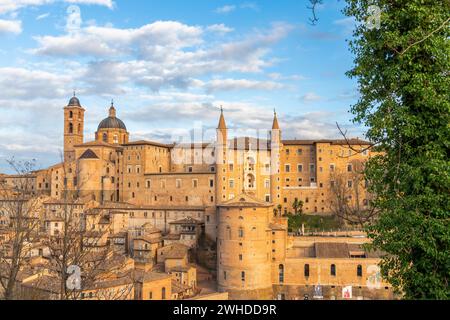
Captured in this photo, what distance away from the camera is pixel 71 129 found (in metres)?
73.6

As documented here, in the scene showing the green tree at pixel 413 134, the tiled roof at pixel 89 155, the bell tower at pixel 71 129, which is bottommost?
the green tree at pixel 413 134

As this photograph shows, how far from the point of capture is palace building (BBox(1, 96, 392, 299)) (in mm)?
39281

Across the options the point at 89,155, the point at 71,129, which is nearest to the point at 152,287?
the point at 89,155

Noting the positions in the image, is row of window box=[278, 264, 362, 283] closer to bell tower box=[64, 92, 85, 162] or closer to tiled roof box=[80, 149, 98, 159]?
tiled roof box=[80, 149, 98, 159]

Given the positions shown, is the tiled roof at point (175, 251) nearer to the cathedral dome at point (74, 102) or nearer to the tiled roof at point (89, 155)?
the tiled roof at point (89, 155)

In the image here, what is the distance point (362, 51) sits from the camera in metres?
11.5

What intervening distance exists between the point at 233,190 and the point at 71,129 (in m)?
33.0

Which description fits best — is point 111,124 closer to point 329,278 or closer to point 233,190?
point 233,190

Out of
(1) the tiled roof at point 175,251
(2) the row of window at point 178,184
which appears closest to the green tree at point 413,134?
(1) the tiled roof at point 175,251

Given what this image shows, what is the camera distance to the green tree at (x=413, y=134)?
998 cm

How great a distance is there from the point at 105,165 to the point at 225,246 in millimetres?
31154

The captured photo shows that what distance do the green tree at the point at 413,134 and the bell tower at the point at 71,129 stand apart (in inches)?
2685

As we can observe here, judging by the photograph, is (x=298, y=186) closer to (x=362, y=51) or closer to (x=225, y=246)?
(x=225, y=246)

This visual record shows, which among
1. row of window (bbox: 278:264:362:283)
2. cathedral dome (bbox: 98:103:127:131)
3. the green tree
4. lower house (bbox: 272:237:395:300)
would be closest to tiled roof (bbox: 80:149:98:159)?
cathedral dome (bbox: 98:103:127:131)
